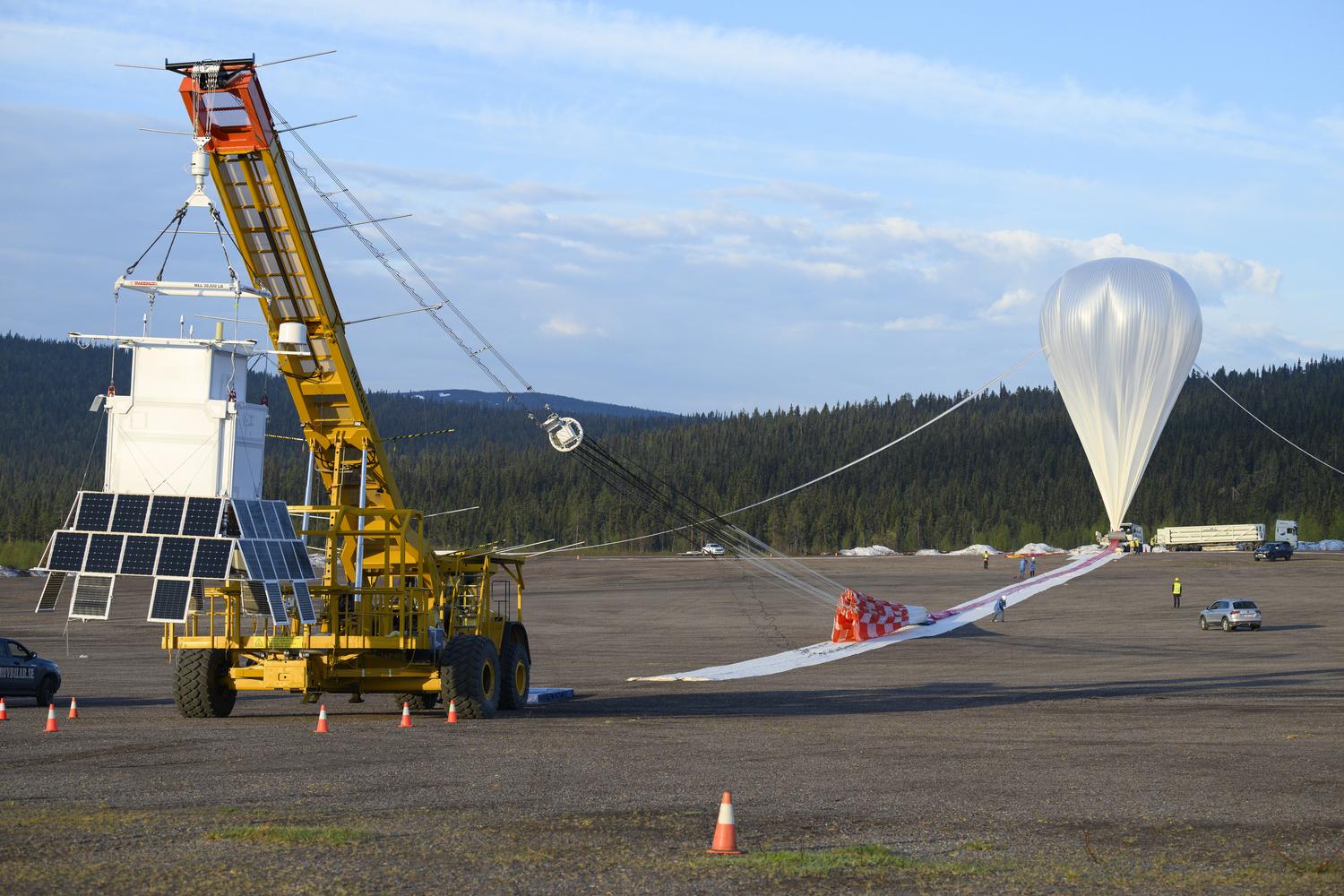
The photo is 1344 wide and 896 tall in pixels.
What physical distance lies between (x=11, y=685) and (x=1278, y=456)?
170342 millimetres

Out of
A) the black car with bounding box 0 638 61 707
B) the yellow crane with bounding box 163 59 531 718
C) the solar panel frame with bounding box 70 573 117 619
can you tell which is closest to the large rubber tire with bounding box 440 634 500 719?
the yellow crane with bounding box 163 59 531 718

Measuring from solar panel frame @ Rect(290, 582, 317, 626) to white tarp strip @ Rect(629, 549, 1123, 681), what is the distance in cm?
1545

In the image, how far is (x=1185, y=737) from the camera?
79.2 feet

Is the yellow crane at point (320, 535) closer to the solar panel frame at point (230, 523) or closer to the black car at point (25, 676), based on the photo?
the solar panel frame at point (230, 523)

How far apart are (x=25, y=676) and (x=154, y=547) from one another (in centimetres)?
1003

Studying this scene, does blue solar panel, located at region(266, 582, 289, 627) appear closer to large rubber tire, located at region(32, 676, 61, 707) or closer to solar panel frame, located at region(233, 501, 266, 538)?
solar panel frame, located at region(233, 501, 266, 538)

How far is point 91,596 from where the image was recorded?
76.1ft

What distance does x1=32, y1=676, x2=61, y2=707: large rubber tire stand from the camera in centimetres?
3161

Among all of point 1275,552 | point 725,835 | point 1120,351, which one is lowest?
point 725,835

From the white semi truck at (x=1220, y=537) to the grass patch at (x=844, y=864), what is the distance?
11168 centimetres

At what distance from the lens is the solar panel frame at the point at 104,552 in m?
23.2

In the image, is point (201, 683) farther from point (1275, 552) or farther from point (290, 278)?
point (1275, 552)

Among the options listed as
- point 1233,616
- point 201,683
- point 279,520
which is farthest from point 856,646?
point 279,520

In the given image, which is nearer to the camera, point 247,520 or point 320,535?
point 247,520
